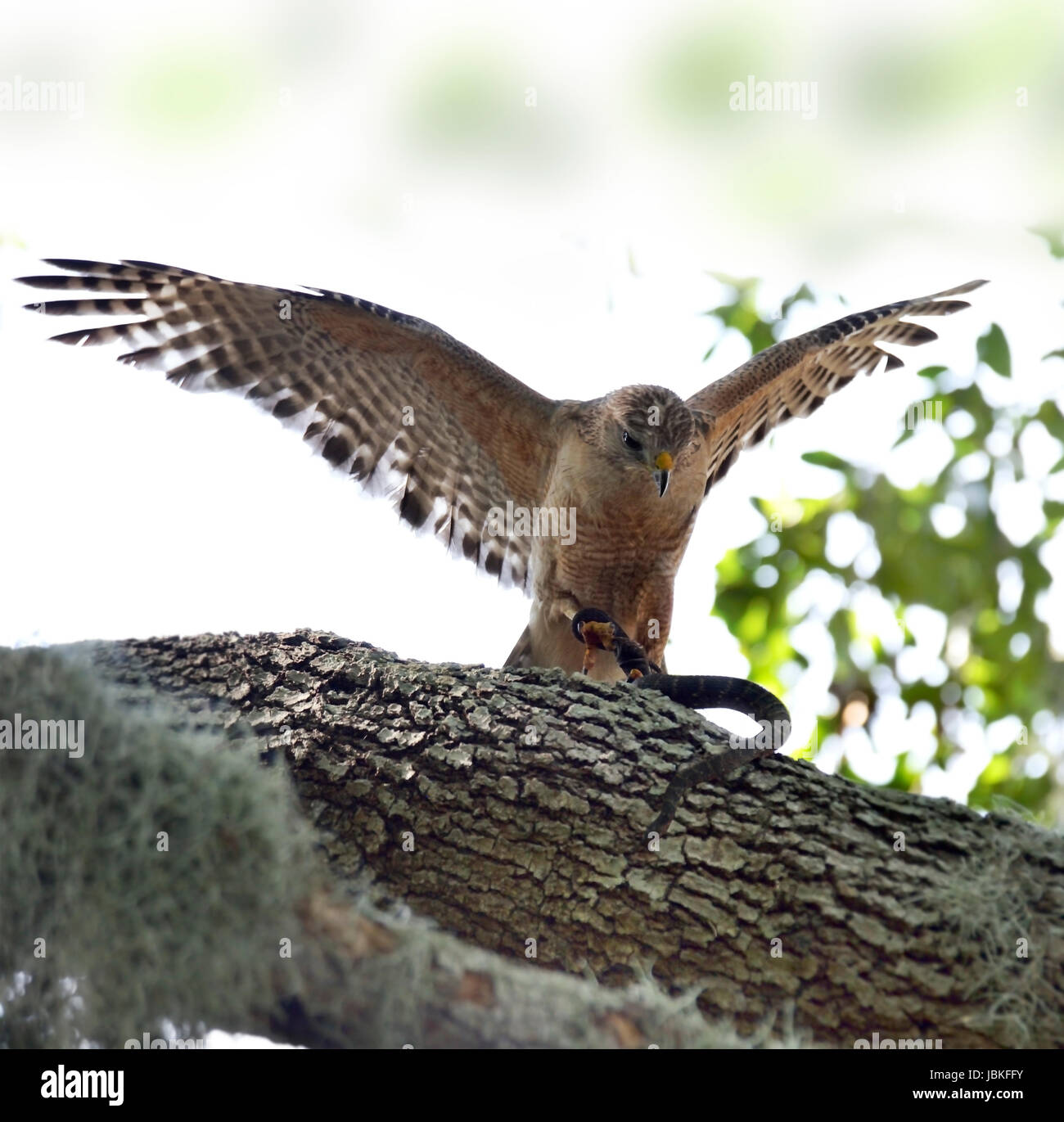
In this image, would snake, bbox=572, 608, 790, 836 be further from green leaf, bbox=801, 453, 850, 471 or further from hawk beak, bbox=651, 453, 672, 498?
green leaf, bbox=801, 453, 850, 471

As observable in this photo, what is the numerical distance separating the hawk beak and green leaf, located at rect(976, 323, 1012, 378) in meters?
2.42

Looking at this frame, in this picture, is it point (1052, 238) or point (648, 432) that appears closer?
point (648, 432)

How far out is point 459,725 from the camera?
10.2 ft

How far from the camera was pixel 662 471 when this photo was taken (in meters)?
4.99

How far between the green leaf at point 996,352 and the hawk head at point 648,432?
6.95ft

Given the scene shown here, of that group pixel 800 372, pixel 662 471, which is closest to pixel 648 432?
pixel 662 471

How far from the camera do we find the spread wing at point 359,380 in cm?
507

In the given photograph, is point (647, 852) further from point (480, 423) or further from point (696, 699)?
point (480, 423)

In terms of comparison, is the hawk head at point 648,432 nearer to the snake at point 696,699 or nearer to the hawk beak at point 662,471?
the hawk beak at point 662,471

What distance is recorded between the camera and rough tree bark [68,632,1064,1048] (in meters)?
2.52

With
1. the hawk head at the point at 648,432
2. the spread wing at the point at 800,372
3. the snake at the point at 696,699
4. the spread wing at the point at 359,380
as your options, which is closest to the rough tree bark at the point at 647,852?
the snake at the point at 696,699

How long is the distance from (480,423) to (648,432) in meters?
0.93
